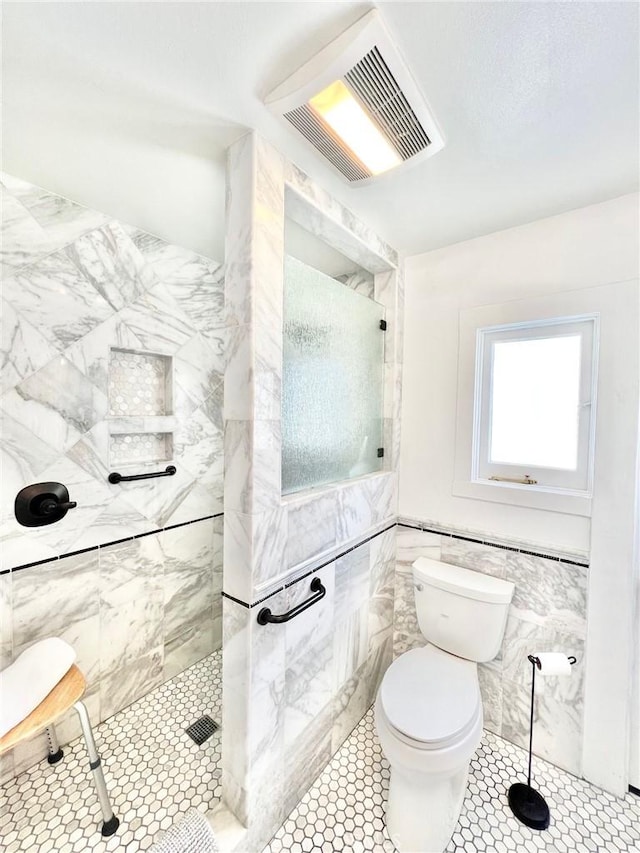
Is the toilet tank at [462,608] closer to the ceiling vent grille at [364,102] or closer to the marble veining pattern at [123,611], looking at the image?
the marble veining pattern at [123,611]

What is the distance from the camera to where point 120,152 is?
112 centimetres

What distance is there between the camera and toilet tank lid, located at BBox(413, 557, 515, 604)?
149 cm

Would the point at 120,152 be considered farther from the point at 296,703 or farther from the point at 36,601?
the point at 296,703

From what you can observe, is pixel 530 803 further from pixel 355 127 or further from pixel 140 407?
pixel 355 127

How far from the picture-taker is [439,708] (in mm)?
1229

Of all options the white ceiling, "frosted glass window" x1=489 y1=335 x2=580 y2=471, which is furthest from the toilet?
the white ceiling

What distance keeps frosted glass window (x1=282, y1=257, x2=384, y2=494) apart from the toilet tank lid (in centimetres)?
56

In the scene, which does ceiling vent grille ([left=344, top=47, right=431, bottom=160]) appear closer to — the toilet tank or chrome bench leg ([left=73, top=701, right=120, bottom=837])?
the toilet tank

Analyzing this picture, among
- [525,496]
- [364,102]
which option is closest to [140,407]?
[364,102]

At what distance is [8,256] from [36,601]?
1371 millimetres

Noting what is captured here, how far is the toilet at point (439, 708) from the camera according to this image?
1128 millimetres

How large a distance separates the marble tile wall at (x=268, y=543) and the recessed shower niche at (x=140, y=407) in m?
0.80

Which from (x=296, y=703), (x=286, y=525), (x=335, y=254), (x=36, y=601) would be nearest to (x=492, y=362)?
(x=335, y=254)

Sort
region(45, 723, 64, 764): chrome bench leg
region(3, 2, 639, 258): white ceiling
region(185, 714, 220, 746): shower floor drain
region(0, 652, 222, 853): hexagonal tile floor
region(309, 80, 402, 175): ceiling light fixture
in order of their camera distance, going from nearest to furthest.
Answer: region(3, 2, 639, 258): white ceiling < region(309, 80, 402, 175): ceiling light fixture < region(0, 652, 222, 853): hexagonal tile floor < region(45, 723, 64, 764): chrome bench leg < region(185, 714, 220, 746): shower floor drain
